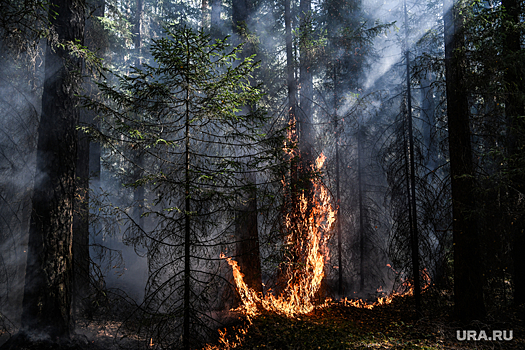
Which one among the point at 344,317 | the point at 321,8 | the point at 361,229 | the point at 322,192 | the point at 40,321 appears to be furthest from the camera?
the point at 361,229

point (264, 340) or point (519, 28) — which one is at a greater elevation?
point (519, 28)

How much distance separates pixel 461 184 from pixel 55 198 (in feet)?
29.4

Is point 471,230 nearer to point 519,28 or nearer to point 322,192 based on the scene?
point 322,192

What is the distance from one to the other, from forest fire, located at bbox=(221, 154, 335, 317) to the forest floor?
42 cm

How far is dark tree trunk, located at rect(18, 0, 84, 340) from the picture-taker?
5355mm

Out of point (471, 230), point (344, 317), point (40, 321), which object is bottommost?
point (344, 317)

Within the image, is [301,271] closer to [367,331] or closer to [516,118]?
[367,331]

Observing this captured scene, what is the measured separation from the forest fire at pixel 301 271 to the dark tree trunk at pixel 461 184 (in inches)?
119

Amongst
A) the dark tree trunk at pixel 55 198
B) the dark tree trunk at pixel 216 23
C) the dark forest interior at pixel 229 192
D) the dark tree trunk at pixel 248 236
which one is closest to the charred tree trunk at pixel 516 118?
the dark forest interior at pixel 229 192

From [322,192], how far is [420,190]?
274 cm

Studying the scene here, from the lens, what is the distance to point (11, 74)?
7.65m

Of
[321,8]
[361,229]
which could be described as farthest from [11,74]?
[361,229]

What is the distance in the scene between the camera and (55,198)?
18.2ft

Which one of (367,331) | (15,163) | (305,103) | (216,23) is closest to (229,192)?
(367,331)
